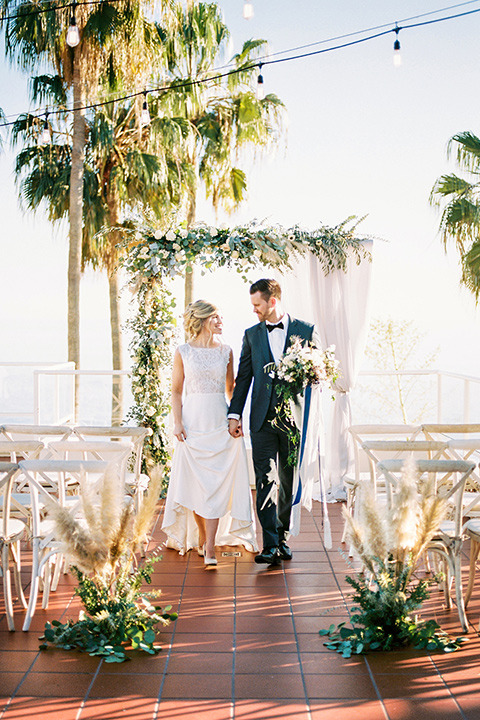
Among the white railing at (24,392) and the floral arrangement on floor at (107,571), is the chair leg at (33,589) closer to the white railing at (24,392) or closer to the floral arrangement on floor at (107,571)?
the floral arrangement on floor at (107,571)

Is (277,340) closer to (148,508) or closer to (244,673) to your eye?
(148,508)

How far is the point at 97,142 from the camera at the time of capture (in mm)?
12391

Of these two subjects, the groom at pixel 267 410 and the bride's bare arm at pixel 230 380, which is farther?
the bride's bare arm at pixel 230 380

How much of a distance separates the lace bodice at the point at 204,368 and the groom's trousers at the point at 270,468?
39 cm

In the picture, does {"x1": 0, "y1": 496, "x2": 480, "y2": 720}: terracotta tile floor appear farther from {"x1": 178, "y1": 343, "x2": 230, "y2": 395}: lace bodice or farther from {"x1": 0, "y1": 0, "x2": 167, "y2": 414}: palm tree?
{"x1": 0, "y1": 0, "x2": 167, "y2": 414}: palm tree

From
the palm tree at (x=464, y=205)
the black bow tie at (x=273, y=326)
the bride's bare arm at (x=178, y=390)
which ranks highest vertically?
the palm tree at (x=464, y=205)

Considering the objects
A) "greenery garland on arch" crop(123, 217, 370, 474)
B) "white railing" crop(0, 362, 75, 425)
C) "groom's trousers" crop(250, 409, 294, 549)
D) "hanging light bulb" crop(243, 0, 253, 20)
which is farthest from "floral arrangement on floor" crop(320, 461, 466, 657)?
"white railing" crop(0, 362, 75, 425)

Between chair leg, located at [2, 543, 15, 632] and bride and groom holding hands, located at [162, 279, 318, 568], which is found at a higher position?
bride and groom holding hands, located at [162, 279, 318, 568]

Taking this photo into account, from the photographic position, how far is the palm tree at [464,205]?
778cm

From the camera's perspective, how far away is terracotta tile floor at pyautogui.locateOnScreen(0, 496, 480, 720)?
8.49 feet

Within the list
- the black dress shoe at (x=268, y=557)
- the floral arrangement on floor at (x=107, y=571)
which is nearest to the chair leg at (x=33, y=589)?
the floral arrangement on floor at (x=107, y=571)

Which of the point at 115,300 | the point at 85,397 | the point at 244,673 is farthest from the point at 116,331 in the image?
the point at 244,673

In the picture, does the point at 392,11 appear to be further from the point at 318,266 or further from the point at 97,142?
the point at 318,266

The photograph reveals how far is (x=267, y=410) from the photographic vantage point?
4.34 meters
